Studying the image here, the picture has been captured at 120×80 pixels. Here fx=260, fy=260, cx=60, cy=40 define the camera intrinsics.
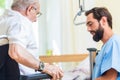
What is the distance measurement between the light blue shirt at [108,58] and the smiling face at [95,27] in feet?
0.31

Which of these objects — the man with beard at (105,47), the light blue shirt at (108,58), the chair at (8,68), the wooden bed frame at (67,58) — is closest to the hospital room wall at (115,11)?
the wooden bed frame at (67,58)

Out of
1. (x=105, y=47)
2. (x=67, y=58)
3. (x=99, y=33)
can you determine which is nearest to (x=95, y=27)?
(x=99, y=33)

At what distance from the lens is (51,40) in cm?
279

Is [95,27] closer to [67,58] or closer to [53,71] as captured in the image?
[67,58]

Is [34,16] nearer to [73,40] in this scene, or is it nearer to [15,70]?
[15,70]

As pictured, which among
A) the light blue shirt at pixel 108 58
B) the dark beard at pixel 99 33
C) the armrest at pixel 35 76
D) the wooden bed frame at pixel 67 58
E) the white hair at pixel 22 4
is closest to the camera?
the armrest at pixel 35 76

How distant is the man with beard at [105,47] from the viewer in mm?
1638

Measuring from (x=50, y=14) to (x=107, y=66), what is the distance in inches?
52.3

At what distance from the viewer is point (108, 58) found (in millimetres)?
1670

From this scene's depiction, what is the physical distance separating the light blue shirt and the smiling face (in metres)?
0.09

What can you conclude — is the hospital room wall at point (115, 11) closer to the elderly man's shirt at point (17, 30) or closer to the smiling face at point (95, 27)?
the smiling face at point (95, 27)

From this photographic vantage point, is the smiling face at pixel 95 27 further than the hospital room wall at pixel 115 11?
No

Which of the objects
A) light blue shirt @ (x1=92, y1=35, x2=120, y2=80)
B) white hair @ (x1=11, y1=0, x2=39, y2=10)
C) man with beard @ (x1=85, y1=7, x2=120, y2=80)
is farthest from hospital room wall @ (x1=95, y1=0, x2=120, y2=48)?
white hair @ (x1=11, y1=0, x2=39, y2=10)

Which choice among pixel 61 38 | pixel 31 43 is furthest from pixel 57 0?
pixel 31 43
